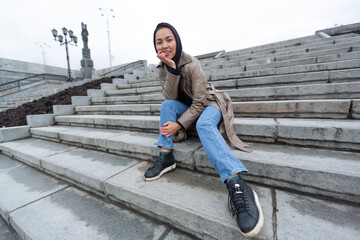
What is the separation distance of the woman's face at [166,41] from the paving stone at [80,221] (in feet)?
6.02

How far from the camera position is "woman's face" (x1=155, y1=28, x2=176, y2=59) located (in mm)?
1795

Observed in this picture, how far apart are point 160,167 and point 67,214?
3.36 feet

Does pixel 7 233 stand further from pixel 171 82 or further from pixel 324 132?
pixel 324 132

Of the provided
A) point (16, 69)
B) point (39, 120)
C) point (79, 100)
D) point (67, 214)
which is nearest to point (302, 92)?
point (67, 214)

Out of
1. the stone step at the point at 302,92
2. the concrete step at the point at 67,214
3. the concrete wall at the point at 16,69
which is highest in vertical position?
the concrete wall at the point at 16,69

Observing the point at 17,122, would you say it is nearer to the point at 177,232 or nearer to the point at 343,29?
the point at 177,232

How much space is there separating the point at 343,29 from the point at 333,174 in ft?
30.6

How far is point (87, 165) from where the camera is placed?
2.12 metres

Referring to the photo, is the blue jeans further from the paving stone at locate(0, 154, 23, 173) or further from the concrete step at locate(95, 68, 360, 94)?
the paving stone at locate(0, 154, 23, 173)

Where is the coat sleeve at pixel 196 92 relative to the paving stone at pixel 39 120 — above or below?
above

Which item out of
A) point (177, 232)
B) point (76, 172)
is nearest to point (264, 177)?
point (177, 232)

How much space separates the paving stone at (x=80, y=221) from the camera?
129cm

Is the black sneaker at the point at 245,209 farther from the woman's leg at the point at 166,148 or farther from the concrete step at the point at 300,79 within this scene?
the concrete step at the point at 300,79

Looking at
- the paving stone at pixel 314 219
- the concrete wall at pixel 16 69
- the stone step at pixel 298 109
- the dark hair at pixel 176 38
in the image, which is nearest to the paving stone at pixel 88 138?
the dark hair at pixel 176 38
